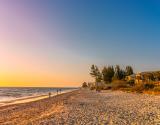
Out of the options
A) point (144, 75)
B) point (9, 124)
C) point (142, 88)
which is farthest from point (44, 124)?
point (144, 75)

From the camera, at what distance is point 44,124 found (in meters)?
13.0

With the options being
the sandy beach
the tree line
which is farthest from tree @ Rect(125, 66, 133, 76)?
the sandy beach

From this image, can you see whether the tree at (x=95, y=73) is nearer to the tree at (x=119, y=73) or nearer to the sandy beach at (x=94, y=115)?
the tree at (x=119, y=73)

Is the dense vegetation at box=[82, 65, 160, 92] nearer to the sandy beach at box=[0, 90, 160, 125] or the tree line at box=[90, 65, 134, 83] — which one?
the tree line at box=[90, 65, 134, 83]

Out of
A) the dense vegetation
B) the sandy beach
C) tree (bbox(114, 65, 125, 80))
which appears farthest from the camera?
tree (bbox(114, 65, 125, 80))

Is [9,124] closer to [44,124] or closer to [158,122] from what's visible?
[44,124]

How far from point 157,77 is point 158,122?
162ft

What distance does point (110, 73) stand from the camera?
94562 millimetres

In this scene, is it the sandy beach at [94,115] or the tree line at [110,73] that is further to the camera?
the tree line at [110,73]

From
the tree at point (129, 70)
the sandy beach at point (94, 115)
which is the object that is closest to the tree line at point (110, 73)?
the tree at point (129, 70)

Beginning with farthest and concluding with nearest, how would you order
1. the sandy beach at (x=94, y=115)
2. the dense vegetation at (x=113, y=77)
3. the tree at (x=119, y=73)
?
the tree at (x=119, y=73), the dense vegetation at (x=113, y=77), the sandy beach at (x=94, y=115)

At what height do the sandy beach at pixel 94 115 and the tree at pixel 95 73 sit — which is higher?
the tree at pixel 95 73

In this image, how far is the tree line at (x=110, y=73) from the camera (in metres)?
89.4

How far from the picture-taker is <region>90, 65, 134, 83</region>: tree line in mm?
89438
